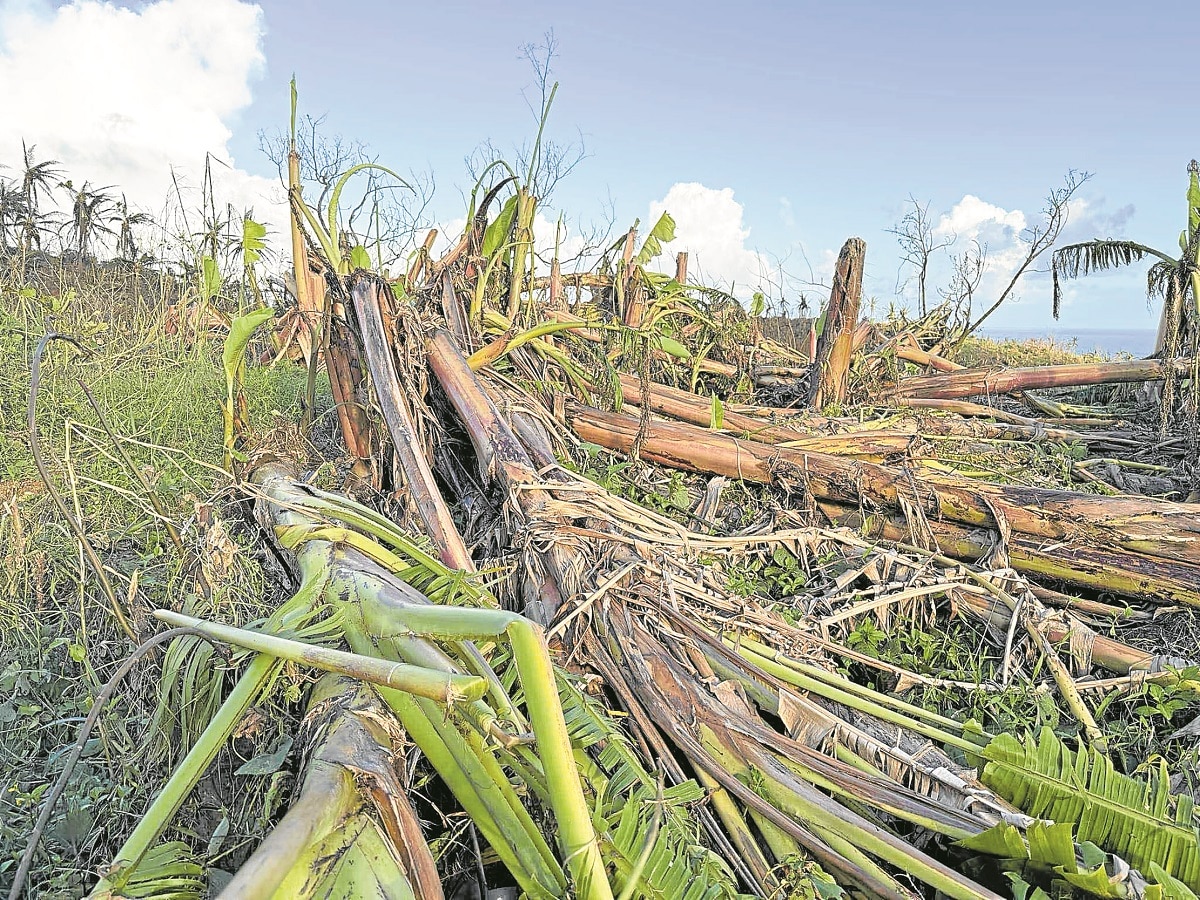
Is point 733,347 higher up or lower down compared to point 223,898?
higher up

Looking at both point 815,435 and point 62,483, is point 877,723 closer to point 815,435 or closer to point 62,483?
point 815,435

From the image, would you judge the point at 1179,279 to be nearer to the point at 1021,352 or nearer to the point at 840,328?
the point at 840,328

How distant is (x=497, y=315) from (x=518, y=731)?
2898 mm

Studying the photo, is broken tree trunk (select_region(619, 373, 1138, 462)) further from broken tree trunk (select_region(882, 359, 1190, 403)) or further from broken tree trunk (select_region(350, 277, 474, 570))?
broken tree trunk (select_region(350, 277, 474, 570))

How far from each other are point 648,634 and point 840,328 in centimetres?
330

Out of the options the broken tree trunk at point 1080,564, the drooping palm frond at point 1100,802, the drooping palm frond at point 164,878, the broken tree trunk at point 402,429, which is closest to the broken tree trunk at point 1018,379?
the broken tree trunk at point 1080,564

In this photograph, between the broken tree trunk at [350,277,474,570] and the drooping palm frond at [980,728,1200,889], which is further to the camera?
the broken tree trunk at [350,277,474,570]

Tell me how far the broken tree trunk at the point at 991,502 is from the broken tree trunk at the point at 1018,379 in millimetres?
2528

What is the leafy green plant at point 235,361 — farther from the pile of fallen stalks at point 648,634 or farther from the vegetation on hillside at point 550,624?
the pile of fallen stalks at point 648,634

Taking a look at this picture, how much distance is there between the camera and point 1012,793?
1.64 meters

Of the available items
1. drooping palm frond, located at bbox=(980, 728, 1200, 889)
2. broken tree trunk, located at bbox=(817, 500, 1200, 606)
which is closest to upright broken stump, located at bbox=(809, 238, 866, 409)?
broken tree trunk, located at bbox=(817, 500, 1200, 606)

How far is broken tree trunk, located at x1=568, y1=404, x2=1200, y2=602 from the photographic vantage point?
109 inches

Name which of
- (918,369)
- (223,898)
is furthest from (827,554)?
(918,369)

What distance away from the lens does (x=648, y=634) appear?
2.00 metres
